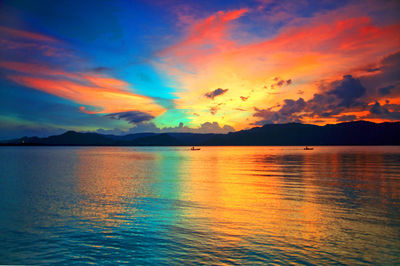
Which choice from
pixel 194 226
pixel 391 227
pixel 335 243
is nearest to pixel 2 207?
pixel 194 226

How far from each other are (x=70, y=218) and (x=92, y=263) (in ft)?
28.5

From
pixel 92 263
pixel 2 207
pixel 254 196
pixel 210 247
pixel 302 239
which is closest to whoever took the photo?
pixel 92 263

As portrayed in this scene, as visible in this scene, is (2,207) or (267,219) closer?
(267,219)

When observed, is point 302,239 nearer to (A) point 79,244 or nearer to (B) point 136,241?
(B) point 136,241

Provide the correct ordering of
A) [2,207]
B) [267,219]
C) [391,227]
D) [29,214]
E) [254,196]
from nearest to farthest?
1. [391,227]
2. [267,219]
3. [29,214]
4. [2,207]
5. [254,196]

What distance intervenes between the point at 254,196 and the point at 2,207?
22.0m

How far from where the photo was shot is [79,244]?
14.0 metres

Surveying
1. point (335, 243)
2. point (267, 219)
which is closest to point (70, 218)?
point (267, 219)

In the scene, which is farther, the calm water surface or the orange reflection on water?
the orange reflection on water

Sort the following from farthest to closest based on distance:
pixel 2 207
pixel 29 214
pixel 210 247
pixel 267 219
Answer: pixel 2 207 → pixel 29 214 → pixel 267 219 → pixel 210 247

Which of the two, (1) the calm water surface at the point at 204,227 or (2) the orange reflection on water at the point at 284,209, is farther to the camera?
(2) the orange reflection on water at the point at 284,209

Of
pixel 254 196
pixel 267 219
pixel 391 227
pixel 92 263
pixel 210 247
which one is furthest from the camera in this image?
pixel 254 196

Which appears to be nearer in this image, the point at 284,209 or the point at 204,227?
the point at 204,227

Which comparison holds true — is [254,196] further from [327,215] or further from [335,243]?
[335,243]
